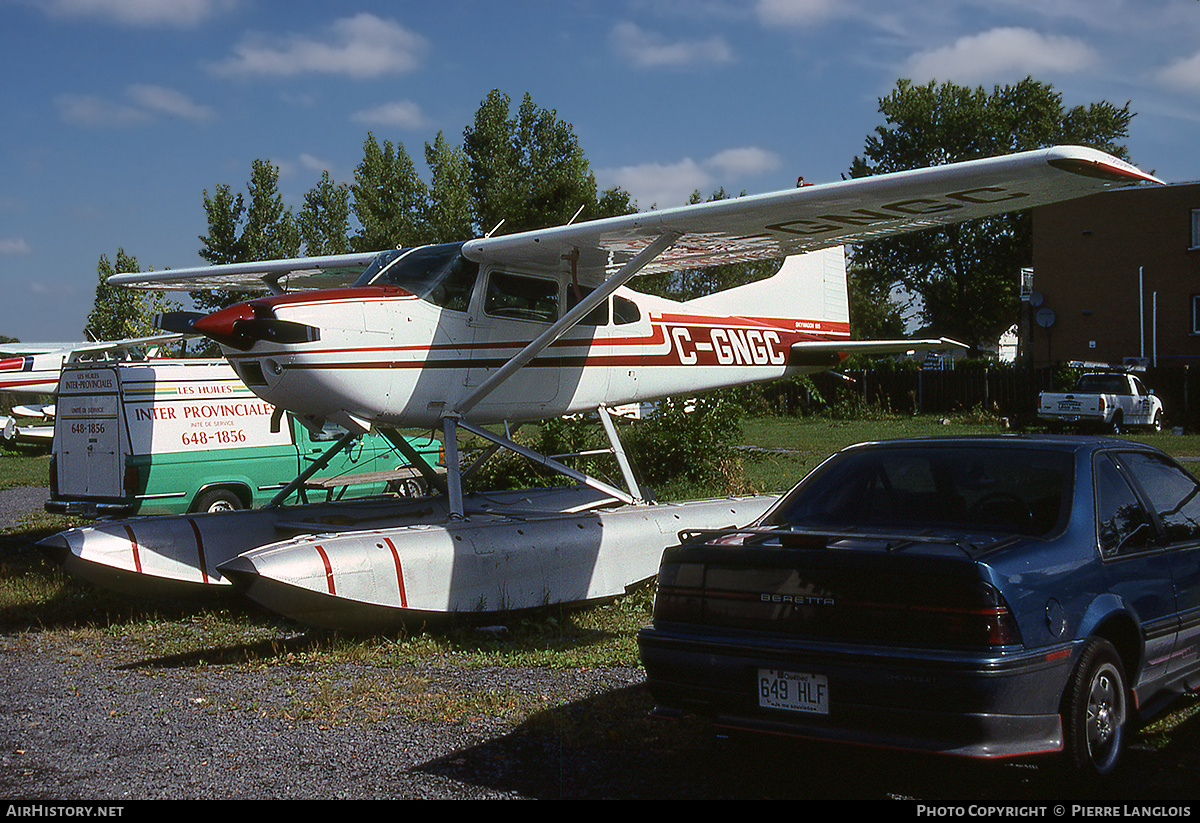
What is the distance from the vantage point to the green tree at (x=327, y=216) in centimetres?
5181

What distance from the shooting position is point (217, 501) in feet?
40.0

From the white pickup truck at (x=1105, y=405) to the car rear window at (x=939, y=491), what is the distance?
80.9 ft

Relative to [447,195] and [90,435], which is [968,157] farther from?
[90,435]

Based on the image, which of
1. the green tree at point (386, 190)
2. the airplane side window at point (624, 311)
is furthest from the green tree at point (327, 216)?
the airplane side window at point (624, 311)

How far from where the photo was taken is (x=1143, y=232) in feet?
118

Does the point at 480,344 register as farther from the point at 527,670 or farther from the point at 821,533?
the point at 821,533

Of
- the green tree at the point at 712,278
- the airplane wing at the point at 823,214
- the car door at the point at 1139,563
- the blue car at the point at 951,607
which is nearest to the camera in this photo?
the blue car at the point at 951,607

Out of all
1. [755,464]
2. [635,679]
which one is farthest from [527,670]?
[755,464]

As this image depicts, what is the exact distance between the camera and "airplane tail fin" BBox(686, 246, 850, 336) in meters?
12.0

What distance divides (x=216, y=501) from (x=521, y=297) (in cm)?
512

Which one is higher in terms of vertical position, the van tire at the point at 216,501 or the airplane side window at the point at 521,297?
the airplane side window at the point at 521,297

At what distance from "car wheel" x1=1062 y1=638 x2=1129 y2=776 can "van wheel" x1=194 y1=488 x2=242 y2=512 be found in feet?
33.8

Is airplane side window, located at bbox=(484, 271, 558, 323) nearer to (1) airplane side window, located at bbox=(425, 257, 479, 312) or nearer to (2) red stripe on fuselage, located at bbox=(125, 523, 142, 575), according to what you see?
(1) airplane side window, located at bbox=(425, 257, 479, 312)

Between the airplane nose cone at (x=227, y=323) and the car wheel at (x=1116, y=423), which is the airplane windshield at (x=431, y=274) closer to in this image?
the airplane nose cone at (x=227, y=323)
